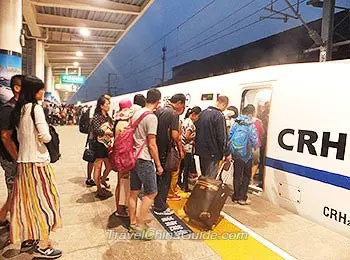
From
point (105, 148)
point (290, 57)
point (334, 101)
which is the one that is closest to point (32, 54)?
point (105, 148)

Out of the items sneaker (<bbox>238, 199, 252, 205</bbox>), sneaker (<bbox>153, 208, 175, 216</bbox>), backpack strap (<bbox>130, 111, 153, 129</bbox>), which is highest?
backpack strap (<bbox>130, 111, 153, 129</bbox>)

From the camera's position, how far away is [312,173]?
3961mm

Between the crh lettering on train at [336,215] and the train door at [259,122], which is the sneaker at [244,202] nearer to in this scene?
the train door at [259,122]

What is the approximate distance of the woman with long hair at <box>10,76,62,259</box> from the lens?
260cm

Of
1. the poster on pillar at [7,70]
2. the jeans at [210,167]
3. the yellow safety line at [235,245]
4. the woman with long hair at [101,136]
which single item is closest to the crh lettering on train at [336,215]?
the yellow safety line at [235,245]

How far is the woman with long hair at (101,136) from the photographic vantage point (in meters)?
4.55

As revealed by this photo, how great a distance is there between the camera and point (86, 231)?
3479 mm

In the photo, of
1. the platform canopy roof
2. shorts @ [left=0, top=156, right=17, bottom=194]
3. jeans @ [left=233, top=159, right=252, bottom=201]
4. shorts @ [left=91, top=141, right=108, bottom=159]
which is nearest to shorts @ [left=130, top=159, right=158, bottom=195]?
shorts @ [left=0, top=156, right=17, bottom=194]

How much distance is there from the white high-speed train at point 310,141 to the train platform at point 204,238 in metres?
0.26

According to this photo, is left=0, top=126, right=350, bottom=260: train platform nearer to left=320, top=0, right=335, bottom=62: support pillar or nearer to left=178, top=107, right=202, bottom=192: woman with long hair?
left=178, top=107, right=202, bottom=192: woman with long hair

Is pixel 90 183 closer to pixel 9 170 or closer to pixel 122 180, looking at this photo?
pixel 122 180

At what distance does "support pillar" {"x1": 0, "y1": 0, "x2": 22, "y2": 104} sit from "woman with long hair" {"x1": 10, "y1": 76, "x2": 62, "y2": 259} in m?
3.78

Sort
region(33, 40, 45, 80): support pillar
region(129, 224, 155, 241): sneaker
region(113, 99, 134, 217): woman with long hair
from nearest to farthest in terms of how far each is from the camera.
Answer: region(129, 224, 155, 241): sneaker
region(113, 99, 134, 217): woman with long hair
region(33, 40, 45, 80): support pillar

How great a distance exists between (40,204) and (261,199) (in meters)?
3.54
